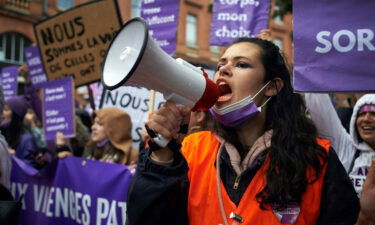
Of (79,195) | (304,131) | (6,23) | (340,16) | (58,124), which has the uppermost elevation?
(6,23)

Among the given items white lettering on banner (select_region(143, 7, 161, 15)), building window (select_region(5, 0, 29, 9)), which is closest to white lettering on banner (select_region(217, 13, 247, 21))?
white lettering on banner (select_region(143, 7, 161, 15))

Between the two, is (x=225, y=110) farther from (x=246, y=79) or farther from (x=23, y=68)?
(x=23, y=68)

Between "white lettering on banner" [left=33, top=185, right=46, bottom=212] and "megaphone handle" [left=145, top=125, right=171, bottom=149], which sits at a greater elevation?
"megaphone handle" [left=145, top=125, right=171, bottom=149]

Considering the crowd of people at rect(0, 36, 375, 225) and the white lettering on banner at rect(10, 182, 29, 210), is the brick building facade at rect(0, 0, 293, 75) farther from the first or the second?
the crowd of people at rect(0, 36, 375, 225)

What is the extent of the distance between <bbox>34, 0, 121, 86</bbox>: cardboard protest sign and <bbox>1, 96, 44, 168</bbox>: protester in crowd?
21.3 inches

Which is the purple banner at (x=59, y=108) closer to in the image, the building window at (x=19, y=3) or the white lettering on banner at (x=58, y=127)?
the white lettering on banner at (x=58, y=127)

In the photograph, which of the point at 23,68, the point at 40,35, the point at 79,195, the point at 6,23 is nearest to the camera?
the point at 79,195

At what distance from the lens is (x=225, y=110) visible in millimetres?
1742

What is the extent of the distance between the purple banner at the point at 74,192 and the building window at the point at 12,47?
1463cm

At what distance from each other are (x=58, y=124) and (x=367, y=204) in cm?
336

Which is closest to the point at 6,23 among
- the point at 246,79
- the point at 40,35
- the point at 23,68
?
the point at 23,68

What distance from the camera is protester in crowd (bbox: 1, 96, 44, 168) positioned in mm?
4547

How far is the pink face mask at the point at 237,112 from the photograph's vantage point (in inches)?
68.6

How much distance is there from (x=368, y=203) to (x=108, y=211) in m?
2.17
